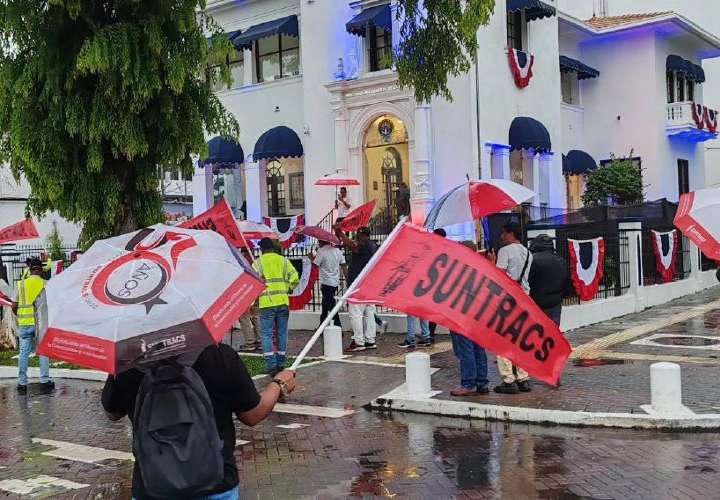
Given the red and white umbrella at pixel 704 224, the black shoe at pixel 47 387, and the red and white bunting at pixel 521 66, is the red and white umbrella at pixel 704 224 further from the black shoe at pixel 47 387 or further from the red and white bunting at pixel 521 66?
the red and white bunting at pixel 521 66

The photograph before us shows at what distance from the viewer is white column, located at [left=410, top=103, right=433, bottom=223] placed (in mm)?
22094

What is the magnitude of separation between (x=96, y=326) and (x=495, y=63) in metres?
20.9

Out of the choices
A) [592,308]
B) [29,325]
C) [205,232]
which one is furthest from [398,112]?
[205,232]

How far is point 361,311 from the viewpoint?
13414 millimetres

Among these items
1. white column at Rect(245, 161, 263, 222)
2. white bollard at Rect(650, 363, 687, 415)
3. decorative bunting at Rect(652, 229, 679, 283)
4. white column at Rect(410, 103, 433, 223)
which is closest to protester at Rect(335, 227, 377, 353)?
white bollard at Rect(650, 363, 687, 415)

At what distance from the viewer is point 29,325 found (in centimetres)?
1191

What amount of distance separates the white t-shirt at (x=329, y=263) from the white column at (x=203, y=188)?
15.3 meters

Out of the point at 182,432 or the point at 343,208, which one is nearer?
the point at 182,432

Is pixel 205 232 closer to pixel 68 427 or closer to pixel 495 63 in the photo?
pixel 68 427

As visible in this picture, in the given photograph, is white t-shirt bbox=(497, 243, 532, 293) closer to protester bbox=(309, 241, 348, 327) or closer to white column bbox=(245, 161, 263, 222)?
protester bbox=(309, 241, 348, 327)

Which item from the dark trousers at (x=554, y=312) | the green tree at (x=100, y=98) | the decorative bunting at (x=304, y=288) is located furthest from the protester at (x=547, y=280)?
the decorative bunting at (x=304, y=288)

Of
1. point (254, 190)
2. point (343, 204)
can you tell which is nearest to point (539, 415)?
point (343, 204)

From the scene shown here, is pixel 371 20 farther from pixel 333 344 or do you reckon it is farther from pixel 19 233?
pixel 333 344

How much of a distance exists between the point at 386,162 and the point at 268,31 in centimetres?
534
